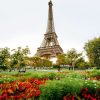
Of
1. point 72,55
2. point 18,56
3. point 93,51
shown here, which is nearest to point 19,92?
point 18,56

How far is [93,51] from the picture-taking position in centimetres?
6588

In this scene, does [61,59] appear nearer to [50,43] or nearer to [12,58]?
[50,43]

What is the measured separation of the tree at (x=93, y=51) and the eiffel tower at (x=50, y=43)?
13.3m

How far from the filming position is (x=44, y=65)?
78.8 metres

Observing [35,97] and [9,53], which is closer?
[35,97]

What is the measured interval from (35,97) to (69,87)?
0.95m

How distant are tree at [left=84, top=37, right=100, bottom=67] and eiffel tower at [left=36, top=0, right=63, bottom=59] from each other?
13342 mm

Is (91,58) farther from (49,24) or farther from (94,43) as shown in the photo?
(49,24)

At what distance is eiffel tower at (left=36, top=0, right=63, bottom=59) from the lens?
78500 millimetres

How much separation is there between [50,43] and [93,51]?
2017 cm

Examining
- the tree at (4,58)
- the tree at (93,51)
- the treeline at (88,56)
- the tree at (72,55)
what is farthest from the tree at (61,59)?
the tree at (4,58)

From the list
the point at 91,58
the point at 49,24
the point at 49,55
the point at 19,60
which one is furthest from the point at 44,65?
the point at 19,60

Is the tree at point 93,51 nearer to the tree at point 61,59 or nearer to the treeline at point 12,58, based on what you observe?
the tree at point 61,59

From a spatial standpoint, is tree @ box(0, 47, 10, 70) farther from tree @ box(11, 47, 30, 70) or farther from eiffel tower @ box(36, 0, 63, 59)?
eiffel tower @ box(36, 0, 63, 59)
